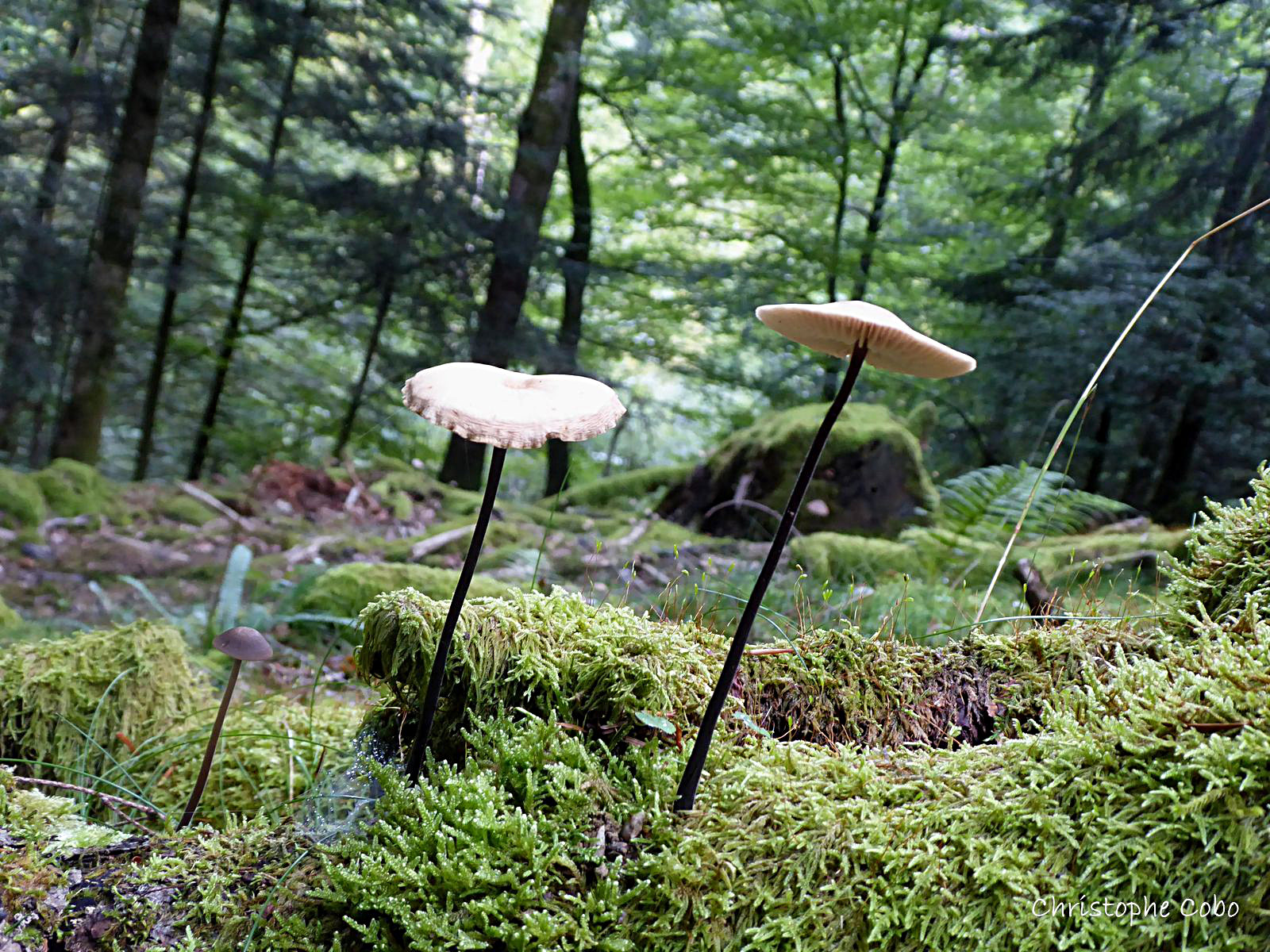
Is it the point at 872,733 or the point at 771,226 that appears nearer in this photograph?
the point at 872,733

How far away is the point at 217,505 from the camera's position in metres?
6.52

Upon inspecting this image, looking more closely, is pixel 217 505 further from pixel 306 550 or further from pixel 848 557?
pixel 848 557

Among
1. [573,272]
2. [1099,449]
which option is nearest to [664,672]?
[1099,449]

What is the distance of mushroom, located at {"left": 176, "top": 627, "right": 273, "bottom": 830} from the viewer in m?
1.80

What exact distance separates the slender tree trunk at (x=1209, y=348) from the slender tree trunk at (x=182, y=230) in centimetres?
1019

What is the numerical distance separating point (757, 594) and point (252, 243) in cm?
1012

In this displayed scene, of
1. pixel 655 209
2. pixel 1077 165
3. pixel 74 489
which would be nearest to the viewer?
pixel 74 489

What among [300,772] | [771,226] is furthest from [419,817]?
[771,226]

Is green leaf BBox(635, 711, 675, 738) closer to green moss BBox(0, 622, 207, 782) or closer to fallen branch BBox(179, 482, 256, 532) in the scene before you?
green moss BBox(0, 622, 207, 782)

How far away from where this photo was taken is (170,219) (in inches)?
379

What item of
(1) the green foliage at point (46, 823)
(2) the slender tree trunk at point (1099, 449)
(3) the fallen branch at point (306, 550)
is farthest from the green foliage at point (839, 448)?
(1) the green foliage at point (46, 823)

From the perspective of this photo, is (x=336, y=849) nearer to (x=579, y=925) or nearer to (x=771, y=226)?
(x=579, y=925)

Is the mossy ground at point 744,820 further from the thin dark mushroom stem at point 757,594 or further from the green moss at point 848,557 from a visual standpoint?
the green moss at point 848,557

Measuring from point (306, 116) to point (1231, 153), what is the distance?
9.82 meters
